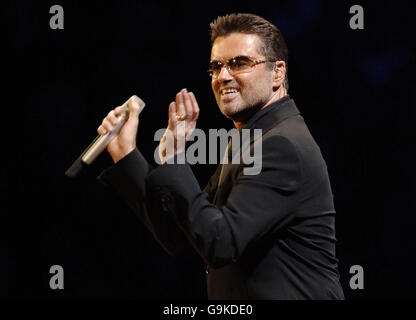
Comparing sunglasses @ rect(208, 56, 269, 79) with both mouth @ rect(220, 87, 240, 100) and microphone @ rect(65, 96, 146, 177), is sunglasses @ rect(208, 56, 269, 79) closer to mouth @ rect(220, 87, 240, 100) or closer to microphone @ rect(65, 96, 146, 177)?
mouth @ rect(220, 87, 240, 100)

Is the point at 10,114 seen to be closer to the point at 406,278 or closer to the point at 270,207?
the point at 270,207

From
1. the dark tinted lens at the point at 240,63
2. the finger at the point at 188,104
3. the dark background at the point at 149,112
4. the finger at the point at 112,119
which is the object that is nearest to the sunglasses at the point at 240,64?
the dark tinted lens at the point at 240,63

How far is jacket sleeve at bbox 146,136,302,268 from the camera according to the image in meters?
1.10

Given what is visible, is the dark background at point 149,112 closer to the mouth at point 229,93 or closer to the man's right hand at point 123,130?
the mouth at point 229,93

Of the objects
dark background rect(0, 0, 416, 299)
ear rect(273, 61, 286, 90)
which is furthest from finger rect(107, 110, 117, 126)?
dark background rect(0, 0, 416, 299)

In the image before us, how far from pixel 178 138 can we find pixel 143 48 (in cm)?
148

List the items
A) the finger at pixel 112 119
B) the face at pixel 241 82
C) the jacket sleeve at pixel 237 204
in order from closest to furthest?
1. the jacket sleeve at pixel 237 204
2. the finger at pixel 112 119
3. the face at pixel 241 82

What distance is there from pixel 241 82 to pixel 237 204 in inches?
14.3

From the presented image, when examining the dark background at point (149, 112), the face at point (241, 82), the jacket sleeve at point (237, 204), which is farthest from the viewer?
the dark background at point (149, 112)

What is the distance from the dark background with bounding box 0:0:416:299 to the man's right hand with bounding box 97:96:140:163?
1.35 m

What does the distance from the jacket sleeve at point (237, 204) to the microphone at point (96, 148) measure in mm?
118

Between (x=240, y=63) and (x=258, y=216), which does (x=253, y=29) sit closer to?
(x=240, y=63)

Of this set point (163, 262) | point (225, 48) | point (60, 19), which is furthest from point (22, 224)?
point (225, 48)

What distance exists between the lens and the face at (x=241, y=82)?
1.36m
